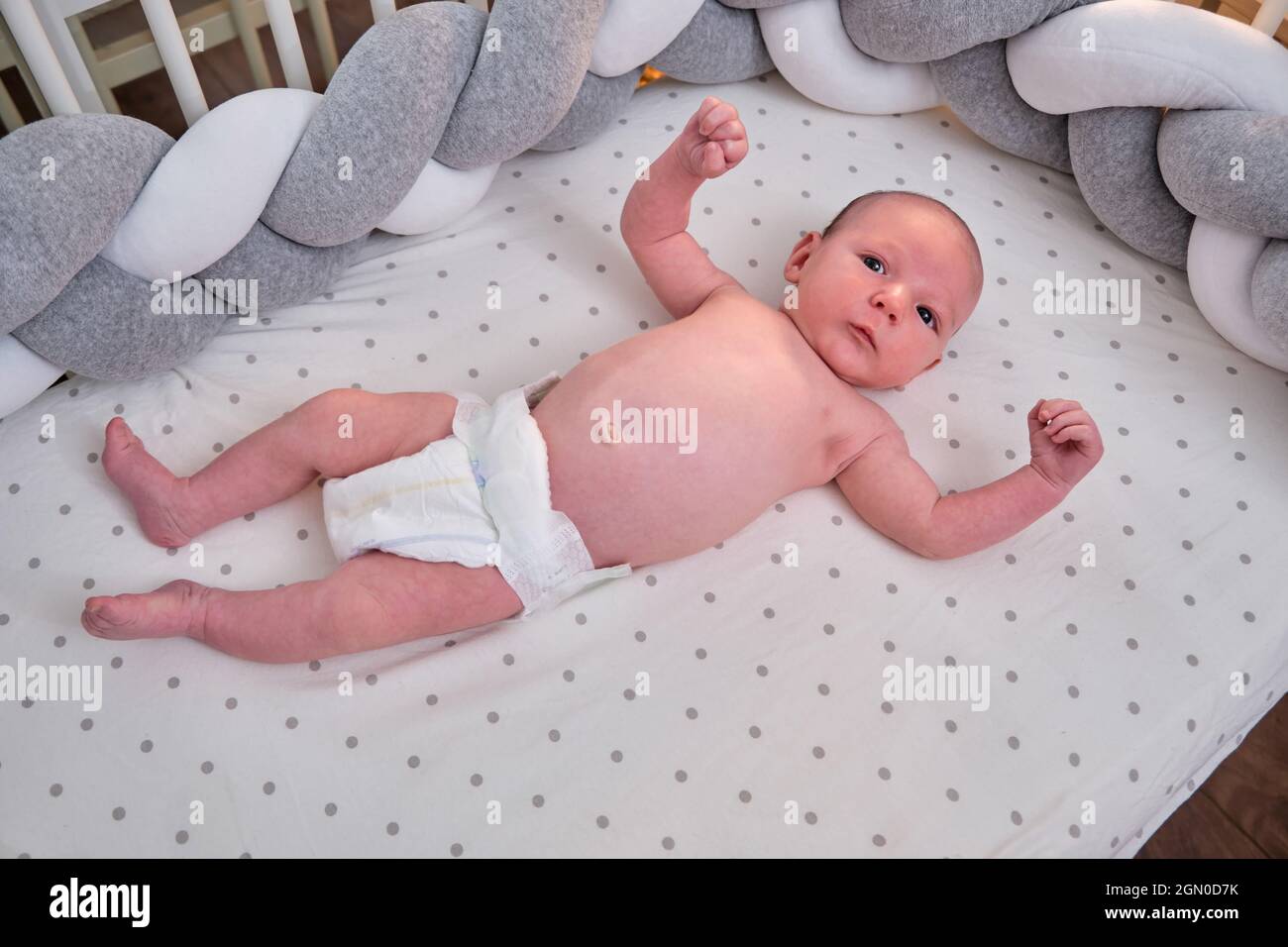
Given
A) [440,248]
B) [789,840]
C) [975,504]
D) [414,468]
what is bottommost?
[789,840]

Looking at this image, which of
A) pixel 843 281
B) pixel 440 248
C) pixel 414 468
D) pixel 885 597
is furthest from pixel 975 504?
pixel 440 248

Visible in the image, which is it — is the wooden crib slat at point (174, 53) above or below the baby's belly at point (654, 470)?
above

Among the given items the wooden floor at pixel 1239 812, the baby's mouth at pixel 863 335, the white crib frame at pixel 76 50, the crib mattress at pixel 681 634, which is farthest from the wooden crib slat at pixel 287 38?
the wooden floor at pixel 1239 812

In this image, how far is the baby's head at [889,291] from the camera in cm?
115

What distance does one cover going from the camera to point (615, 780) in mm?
1021

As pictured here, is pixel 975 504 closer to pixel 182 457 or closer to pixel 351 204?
pixel 351 204

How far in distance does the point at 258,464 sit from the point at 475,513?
8.5 inches

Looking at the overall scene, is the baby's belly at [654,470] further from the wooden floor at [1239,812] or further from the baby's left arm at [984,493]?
the wooden floor at [1239,812]

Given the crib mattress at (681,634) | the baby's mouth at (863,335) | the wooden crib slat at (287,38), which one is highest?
the wooden crib slat at (287,38)

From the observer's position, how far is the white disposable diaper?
106 cm

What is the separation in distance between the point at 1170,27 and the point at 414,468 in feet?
3.09

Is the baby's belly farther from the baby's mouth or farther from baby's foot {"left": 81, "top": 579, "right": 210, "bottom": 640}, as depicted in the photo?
baby's foot {"left": 81, "top": 579, "right": 210, "bottom": 640}

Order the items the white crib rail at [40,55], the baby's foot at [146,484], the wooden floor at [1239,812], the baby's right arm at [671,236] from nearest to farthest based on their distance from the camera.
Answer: the white crib rail at [40,55], the baby's foot at [146,484], the baby's right arm at [671,236], the wooden floor at [1239,812]
